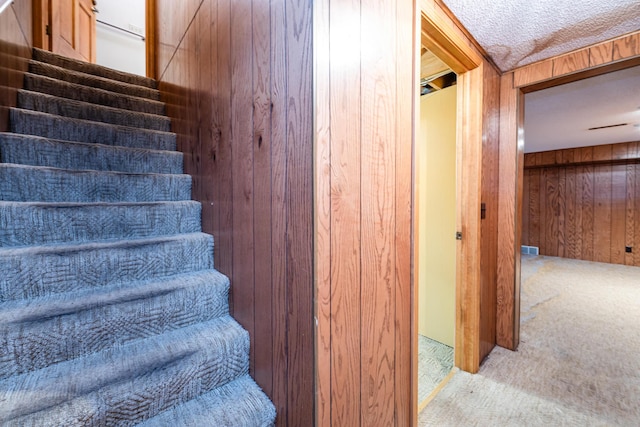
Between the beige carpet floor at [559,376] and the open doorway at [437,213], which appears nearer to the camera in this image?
the beige carpet floor at [559,376]

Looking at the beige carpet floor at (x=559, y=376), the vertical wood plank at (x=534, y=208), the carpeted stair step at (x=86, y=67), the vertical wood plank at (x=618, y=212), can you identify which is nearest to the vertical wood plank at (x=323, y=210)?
the beige carpet floor at (x=559, y=376)

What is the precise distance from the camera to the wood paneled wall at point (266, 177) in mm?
774

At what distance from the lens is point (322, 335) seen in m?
0.76

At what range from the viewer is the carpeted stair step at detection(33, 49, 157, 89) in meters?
2.04

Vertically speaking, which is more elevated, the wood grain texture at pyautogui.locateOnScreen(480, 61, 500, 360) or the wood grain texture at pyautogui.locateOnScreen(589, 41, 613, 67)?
the wood grain texture at pyautogui.locateOnScreen(589, 41, 613, 67)

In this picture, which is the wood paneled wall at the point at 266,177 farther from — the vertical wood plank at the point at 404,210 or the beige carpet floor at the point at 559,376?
the beige carpet floor at the point at 559,376

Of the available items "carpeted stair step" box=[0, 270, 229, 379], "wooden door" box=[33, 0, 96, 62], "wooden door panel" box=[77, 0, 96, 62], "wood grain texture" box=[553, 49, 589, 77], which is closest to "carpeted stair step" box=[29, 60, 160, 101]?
"wooden door" box=[33, 0, 96, 62]

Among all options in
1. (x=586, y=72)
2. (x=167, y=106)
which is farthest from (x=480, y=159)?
(x=167, y=106)

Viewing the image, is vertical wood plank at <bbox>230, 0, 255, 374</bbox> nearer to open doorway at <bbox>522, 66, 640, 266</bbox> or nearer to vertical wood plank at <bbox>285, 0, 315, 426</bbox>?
vertical wood plank at <bbox>285, 0, 315, 426</bbox>

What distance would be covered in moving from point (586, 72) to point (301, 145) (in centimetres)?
210

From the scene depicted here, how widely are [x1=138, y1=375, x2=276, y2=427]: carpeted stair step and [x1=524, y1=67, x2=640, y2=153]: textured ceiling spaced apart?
3.20 metres

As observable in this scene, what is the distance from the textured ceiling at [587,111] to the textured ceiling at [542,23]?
90 cm

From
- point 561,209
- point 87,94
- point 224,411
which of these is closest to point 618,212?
point 561,209

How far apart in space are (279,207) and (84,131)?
1591 mm
